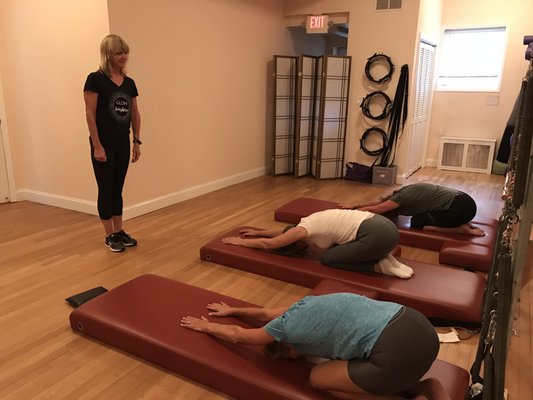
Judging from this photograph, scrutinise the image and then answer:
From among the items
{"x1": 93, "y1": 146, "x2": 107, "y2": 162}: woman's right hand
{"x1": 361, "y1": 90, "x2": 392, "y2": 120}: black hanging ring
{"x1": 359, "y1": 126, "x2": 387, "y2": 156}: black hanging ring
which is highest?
{"x1": 361, "y1": 90, "x2": 392, "y2": 120}: black hanging ring

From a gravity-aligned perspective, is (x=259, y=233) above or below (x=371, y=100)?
below

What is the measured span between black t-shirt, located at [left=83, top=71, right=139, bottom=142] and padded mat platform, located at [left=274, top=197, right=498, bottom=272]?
67.9 inches

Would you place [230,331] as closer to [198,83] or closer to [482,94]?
[198,83]

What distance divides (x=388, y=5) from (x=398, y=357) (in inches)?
207

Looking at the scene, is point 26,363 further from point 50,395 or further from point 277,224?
point 277,224

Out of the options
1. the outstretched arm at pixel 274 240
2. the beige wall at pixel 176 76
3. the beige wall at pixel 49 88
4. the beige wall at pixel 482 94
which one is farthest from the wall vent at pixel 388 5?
the outstretched arm at pixel 274 240

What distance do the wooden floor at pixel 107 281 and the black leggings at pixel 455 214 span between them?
0.30 meters

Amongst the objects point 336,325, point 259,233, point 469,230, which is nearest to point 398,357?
point 336,325

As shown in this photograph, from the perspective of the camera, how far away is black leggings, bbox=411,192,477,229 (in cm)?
340

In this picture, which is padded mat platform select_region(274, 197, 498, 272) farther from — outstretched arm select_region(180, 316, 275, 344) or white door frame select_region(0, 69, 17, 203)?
white door frame select_region(0, 69, 17, 203)

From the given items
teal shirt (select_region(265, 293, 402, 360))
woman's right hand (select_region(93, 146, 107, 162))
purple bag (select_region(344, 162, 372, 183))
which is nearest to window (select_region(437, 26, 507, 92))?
purple bag (select_region(344, 162, 372, 183))

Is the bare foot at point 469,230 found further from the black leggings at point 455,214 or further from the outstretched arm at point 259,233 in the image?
→ the outstretched arm at point 259,233

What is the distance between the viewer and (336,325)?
1.56 meters

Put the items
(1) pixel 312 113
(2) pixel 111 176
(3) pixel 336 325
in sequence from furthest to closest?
(1) pixel 312 113 → (2) pixel 111 176 → (3) pixel 336 325
